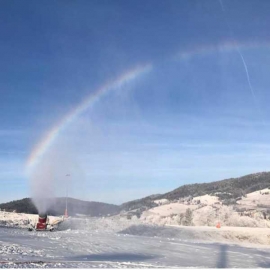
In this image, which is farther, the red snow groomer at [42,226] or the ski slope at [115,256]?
the red snow groomer at [42,226]

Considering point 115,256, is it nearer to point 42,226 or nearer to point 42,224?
point 42,226

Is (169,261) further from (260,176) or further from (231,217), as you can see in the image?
(260,176)

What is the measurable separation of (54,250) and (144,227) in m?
22.0

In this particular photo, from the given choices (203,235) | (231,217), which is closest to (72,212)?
(231,217)

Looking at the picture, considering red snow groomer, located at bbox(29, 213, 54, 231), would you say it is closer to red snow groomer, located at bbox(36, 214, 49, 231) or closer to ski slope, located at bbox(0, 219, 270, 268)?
red snow groomer, located at bbox(36, 214, 49, 231)

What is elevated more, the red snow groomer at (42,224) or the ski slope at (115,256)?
A: the red snow groomer at (42,224)

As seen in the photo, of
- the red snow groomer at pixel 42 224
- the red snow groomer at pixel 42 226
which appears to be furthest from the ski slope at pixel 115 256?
the red snow groomer at pixel 42 224

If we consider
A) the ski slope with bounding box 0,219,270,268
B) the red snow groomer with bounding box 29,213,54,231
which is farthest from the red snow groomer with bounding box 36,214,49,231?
the ski slope with bounding box 0,219,270,268

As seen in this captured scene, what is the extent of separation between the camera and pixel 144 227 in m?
43.3

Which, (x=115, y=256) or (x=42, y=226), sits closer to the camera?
(x=115, y=256)

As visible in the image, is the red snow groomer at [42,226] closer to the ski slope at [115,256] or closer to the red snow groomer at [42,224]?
the red snow groomer at [42,224]

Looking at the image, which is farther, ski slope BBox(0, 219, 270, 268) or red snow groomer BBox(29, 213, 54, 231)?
red snow groomer BBox(29, 213, 54, 231)

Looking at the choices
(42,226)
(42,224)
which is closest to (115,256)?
(42,226)

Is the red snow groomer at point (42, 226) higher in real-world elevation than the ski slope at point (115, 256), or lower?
higher
